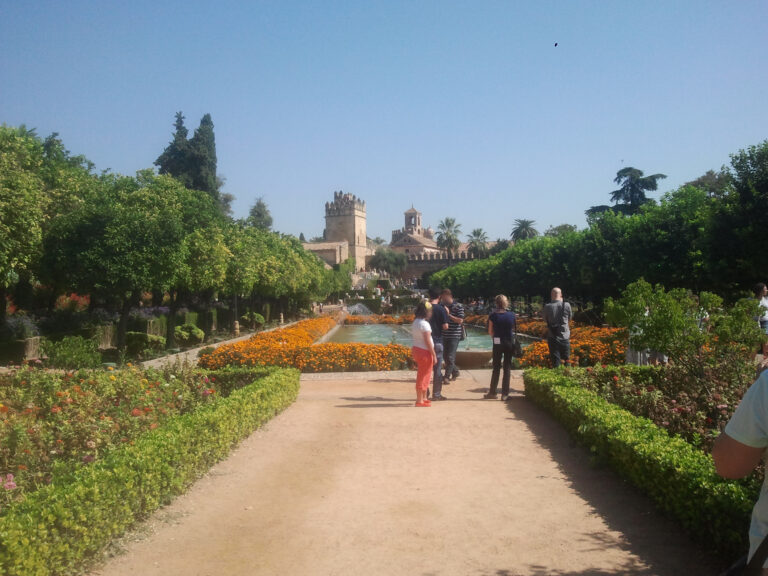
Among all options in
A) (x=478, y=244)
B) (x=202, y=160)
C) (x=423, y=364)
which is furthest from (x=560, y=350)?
(x=478, y=244)

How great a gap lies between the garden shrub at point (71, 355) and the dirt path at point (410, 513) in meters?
7.28

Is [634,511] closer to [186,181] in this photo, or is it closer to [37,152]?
[37,152]

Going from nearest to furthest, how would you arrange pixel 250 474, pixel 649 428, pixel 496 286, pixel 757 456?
pixel 757 456
pixel 649 428
pixel 250 474
pixel 496 286

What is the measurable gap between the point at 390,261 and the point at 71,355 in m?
91.9

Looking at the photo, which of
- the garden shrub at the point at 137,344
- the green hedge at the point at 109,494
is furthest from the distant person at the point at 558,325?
the garden shrub at the point at 137,344

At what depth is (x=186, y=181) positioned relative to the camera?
4212cm

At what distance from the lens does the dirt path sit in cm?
381

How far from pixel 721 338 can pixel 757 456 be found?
6.43m

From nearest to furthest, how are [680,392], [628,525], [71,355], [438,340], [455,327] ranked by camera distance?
[628,525]
[680,392]
[438,340]
[455,327]
[71,355]

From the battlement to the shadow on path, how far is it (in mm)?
98319

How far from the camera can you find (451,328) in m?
10.4

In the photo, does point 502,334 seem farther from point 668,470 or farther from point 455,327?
point 668,470

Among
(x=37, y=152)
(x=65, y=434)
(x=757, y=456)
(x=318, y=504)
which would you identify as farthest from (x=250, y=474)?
(x=37, y=152)

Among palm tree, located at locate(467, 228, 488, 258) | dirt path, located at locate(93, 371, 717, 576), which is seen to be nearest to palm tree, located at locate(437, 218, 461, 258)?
palm tree, located at locate(467, 228, 488, 258)
